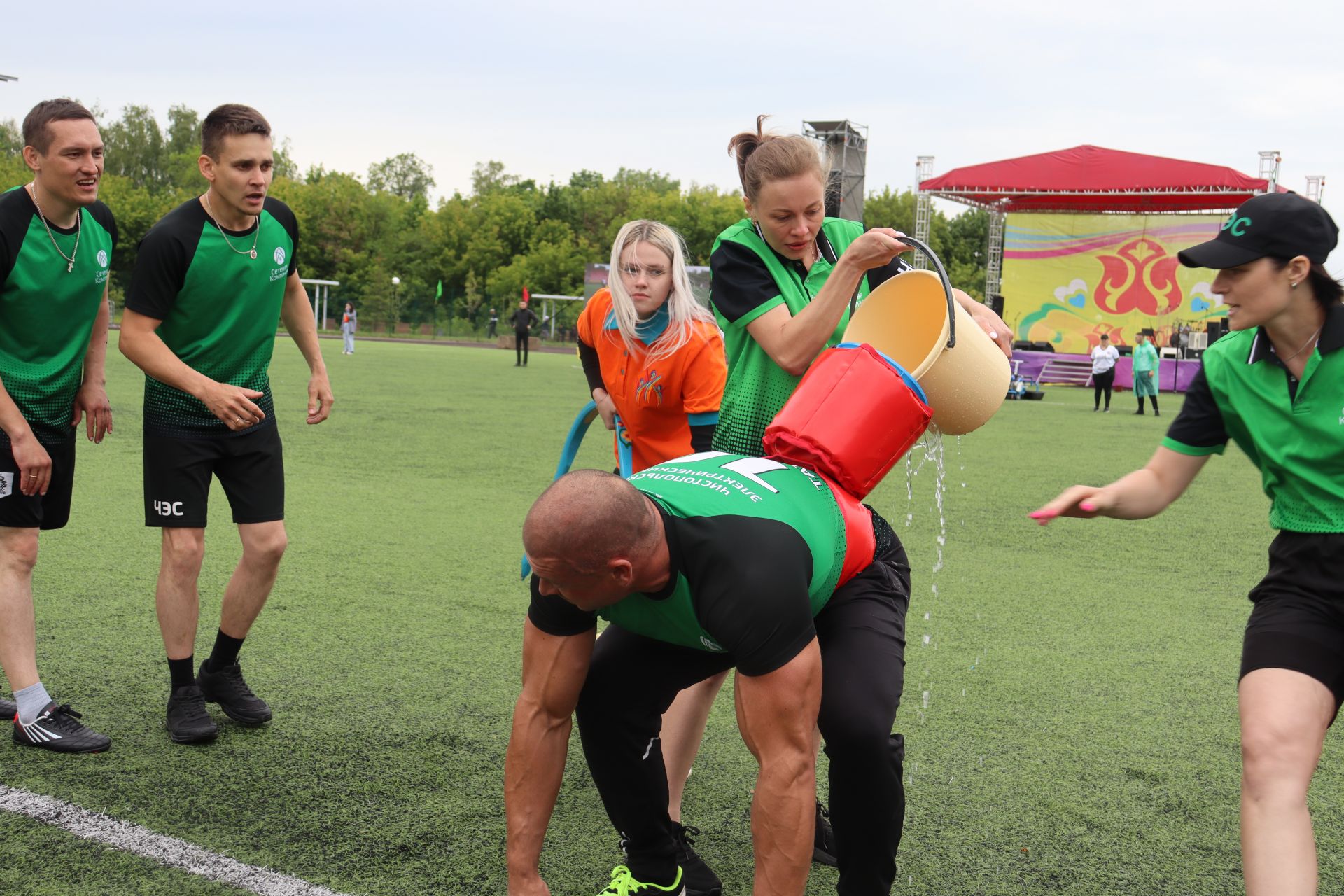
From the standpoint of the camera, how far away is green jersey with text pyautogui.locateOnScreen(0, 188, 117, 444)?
12.9 feet

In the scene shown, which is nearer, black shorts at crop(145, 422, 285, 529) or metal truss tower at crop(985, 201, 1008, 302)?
black shorts at crop(145, 422, 285, 529)

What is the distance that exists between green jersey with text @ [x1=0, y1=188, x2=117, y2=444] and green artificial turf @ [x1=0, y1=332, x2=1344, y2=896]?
1106 mm

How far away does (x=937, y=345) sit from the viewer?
2.83 m

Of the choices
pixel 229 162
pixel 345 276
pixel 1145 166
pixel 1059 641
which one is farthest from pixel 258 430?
pixel 345 276

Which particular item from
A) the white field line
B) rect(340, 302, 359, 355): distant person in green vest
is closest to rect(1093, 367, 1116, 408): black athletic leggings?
rect(340, 302, 359, 355): distant person in green vest

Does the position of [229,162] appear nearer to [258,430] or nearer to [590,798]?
[258,430]

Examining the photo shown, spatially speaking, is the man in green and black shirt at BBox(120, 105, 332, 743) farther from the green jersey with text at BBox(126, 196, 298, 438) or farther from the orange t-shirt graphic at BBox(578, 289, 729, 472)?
the orange t-shirt graphic at BBox(578, 289, 729, 472)

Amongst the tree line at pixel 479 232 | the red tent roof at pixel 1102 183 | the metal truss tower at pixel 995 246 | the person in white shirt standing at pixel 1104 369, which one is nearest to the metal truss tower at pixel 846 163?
the person in white shirt standing at pixel 1104 369

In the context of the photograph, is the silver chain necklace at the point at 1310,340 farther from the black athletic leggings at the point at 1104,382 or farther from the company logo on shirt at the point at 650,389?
the black athletic leggings at the point at 1104,382

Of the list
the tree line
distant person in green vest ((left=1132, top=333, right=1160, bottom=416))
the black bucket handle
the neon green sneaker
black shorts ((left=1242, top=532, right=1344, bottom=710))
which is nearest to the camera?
black shorts ((left=1242, top=532, right=1344, bottom=710))

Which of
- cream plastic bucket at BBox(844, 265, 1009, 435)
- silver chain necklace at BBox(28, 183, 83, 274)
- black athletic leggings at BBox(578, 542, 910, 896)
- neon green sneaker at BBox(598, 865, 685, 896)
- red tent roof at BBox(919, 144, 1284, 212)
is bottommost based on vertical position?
neon green sneaker at BBox(598, 865, 685, 896)

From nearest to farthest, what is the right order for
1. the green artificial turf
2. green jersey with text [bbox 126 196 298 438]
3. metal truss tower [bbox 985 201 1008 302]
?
the green artificial turf
green jersey with text [bbox 126 196 298 438]
metal truss tower [bbox 985 201 1008 302]

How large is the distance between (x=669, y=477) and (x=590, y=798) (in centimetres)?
149

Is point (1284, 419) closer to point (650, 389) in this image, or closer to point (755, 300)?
point (755, 300)
